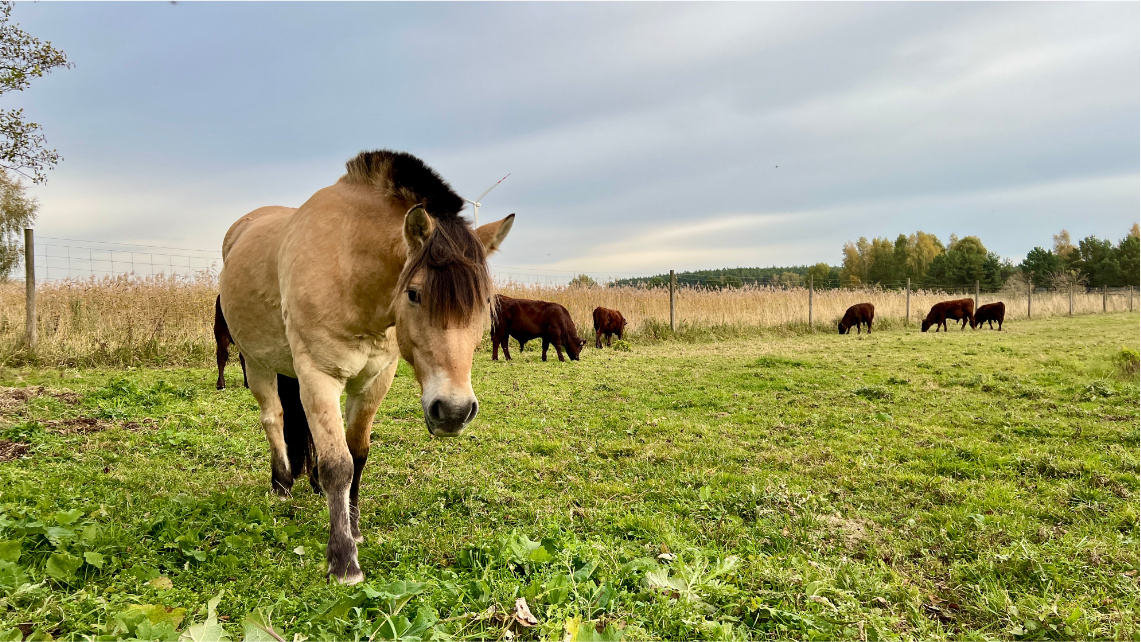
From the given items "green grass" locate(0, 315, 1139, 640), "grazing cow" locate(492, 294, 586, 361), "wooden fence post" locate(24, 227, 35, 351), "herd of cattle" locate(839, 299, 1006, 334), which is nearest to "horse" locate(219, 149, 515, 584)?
"green grass" locate(0, 315, 1139, 640)

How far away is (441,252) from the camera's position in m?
2.46

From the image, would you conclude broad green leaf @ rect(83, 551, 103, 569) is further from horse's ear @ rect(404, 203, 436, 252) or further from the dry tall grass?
the dry tall grass

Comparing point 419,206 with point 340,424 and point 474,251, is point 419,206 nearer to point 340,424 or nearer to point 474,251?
point 474,251

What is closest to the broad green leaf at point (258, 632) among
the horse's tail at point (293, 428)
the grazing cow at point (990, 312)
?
the horse's tail at point (293, 428)

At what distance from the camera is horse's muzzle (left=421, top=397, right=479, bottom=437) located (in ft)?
7.48

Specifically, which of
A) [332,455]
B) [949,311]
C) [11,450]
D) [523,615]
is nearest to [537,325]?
[11,450]

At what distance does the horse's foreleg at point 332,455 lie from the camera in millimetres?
2455

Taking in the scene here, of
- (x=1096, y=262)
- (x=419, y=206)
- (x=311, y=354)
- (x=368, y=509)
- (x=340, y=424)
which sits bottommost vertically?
(x=368, y=509)

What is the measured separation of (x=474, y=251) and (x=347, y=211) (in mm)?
842

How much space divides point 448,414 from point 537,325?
9.58m

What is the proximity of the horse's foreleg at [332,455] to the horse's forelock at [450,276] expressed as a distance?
0.68m

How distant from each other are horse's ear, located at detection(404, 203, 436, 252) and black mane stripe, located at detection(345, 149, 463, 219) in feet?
0.66

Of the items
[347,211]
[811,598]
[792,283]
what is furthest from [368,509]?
[792,283]

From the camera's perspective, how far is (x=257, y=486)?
367 cm
